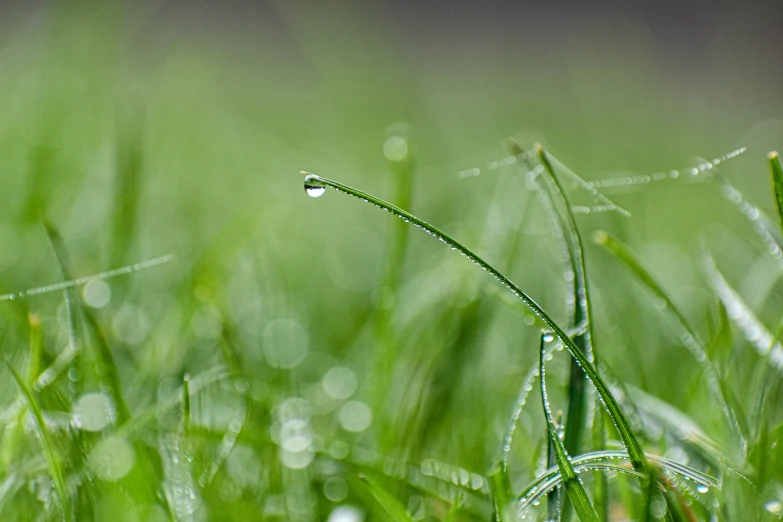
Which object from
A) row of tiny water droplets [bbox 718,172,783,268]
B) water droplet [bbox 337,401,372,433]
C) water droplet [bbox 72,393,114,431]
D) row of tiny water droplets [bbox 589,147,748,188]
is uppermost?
row of tiny water droplets [bbox 589,147,748,188]

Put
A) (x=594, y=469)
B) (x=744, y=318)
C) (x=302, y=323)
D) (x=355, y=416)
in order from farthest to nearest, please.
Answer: (x=302, y=323) < (x=355, y=416) < (x=744, y=318) < (x=594, y=469)

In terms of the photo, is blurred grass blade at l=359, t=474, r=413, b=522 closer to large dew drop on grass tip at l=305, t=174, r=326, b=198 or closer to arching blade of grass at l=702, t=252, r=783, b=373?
large dew drop on grass tip at l=305, t=174, r=326, b=198

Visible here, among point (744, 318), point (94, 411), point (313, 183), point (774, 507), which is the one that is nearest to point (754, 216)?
point (744, 318)

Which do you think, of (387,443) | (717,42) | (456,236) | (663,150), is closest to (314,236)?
(456,236)

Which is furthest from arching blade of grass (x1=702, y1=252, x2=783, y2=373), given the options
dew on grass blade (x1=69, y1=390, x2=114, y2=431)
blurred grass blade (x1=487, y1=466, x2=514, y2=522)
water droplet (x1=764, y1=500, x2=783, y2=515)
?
dew on grass blade (x1=69, y1=390, x2=114, y2=431)

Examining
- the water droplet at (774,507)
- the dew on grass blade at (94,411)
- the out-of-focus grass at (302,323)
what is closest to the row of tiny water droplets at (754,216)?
the out-of-focus grass at (302,323)

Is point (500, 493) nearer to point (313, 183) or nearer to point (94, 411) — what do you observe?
point (313, 183)

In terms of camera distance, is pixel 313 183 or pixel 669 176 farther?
pixel 669 176

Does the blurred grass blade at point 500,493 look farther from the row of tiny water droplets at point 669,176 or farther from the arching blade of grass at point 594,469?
the row of tiny water droplets at point 669,176

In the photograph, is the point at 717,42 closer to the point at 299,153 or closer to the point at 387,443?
the point at 299,153
